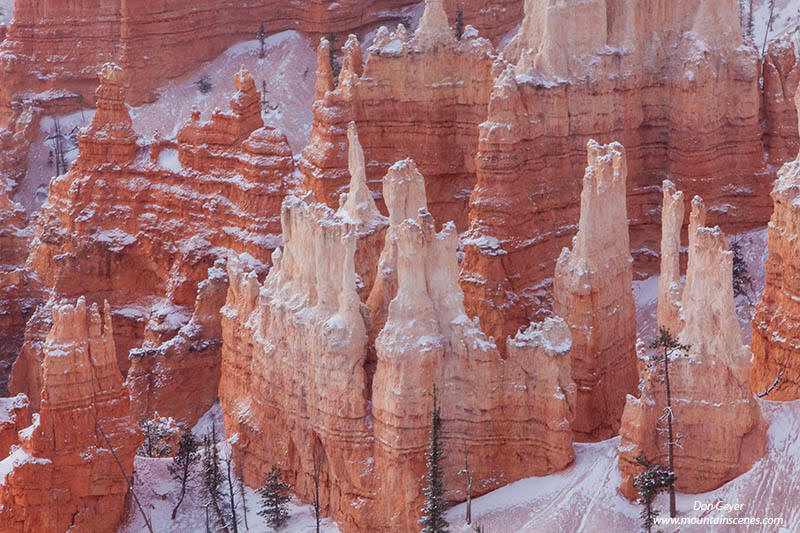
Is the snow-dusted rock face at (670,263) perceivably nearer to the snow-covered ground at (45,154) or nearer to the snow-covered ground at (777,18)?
the snow-covered ground at (777,18)

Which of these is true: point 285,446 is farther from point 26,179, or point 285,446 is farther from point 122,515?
point 26,179

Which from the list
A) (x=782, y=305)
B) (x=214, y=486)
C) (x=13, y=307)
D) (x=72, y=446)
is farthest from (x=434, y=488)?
(x=13, y=307)

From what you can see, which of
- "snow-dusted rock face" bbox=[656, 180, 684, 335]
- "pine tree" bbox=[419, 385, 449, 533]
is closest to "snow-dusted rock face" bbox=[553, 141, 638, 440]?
"snow-dusted rock face" bbox=[656, 180, 684, 335]

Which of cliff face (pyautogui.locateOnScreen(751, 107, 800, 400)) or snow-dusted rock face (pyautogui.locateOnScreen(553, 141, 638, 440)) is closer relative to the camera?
cliff face (pyautogui.locateOnScreen(751, 107, 800, 400))

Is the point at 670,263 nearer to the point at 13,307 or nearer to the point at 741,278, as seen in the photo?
the point at 741,278

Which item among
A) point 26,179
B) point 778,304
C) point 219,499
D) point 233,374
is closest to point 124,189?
point 26,179

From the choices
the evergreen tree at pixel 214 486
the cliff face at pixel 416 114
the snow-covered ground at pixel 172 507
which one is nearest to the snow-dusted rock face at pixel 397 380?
the snow-covered ground at pixel 172 507

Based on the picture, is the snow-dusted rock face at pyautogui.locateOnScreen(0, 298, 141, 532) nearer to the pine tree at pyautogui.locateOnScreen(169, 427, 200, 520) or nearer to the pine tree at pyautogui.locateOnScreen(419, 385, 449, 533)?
the pine tree at pyautogui.locateOnScreen(169, 427, 200, 520)
